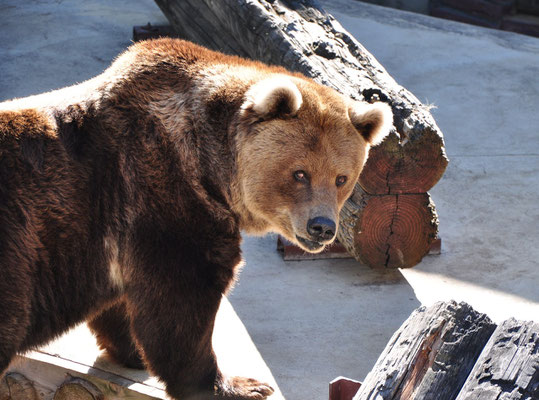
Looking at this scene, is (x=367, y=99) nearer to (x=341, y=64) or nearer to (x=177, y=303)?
(x=341, y=64)

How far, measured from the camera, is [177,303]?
11.9 ft

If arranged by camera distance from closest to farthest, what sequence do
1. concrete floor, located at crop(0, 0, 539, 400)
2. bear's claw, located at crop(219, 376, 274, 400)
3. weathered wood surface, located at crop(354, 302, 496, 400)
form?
1. weathered wood surface, located at crop(354, 302, 496, 400)
2. bear's claw, located at crop(219, 376, 274, 400)
3. concrete floor, located at crop(0, 0, 539, 400)

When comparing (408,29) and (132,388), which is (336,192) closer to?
(132,388)

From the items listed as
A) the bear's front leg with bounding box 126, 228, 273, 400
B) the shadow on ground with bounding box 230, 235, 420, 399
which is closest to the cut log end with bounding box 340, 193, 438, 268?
the shadow on ground with bounding box 230, 235, 420, 399

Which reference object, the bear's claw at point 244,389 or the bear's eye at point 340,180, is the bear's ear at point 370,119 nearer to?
the bear's eye at point 340,180

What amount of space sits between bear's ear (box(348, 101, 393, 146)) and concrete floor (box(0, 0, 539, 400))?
1.40 meters

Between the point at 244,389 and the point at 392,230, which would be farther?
the point at 392,230

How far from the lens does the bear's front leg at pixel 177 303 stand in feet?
11.8

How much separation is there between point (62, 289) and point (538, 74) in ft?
23.5

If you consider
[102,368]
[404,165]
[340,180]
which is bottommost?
[102,368]

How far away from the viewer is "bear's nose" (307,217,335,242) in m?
3.69

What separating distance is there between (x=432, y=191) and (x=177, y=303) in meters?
3.70

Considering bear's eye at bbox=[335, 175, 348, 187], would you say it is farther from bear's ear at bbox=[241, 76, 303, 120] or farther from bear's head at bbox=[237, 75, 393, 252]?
bear's ear at bbox=[241, 76, 303, 120]

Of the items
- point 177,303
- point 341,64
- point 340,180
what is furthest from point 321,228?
point 341,64
